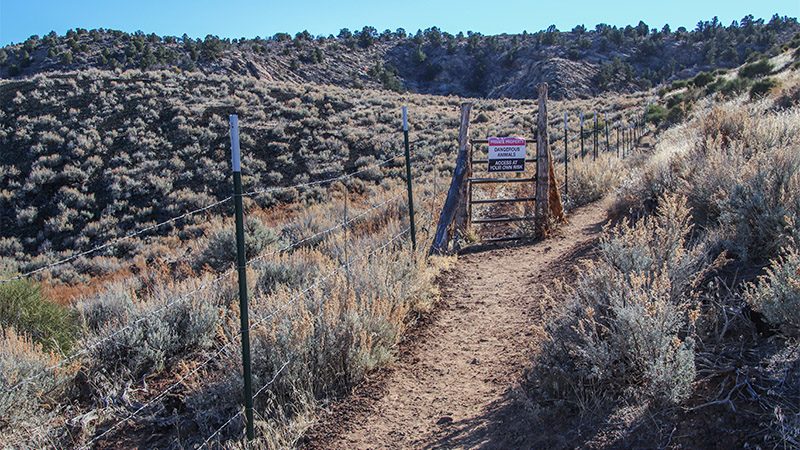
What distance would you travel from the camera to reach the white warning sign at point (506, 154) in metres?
9.80

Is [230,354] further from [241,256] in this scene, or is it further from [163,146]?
[163,146]

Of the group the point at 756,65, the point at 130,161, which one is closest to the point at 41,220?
the point at 130,161

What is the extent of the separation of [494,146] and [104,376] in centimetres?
667

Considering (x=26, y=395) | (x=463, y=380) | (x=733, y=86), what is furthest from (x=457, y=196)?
(x=733, y=86)

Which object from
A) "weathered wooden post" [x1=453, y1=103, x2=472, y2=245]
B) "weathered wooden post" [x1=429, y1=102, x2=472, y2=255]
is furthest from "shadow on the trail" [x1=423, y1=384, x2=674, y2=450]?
"weathered wooden post" [x1=453, y1=103, x2=472, y2=245]

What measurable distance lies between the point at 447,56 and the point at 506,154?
64.6 m

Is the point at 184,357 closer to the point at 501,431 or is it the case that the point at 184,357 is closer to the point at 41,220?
the point at 501,431

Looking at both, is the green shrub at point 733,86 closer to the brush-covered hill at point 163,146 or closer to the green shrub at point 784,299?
the brush-covered hill at point 163,146

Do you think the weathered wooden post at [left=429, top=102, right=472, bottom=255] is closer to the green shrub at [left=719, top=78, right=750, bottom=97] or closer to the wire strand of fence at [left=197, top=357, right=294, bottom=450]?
the wire strand of fence at [left=197, top=357, right=294, bottom=450]

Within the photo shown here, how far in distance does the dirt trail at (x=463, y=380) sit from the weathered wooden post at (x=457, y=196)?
990 millimetres

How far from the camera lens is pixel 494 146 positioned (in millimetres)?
9773

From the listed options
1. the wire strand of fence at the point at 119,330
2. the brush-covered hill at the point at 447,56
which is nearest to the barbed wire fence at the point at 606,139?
the wire strand of fence at the point at 119,330

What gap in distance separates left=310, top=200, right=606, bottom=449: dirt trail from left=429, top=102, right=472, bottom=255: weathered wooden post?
99 centimetres

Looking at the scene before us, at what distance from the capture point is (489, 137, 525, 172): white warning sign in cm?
980
